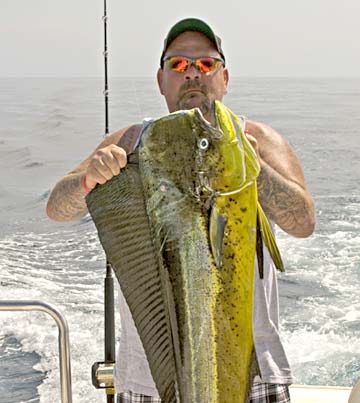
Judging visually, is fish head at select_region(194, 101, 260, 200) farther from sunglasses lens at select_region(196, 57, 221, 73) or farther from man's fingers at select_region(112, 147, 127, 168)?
sunglasses lens at select_region(196, 57, 221, 73)

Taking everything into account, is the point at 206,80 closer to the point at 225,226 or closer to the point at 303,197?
the point at 303,197

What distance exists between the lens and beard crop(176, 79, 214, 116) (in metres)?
2.00

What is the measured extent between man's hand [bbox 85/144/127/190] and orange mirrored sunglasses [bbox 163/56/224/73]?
0.54 m

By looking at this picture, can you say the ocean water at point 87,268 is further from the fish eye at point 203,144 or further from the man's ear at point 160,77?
the fish eye at point 203,144

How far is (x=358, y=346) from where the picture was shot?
7.43 metres

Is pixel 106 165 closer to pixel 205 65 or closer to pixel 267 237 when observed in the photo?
pixel 267 237

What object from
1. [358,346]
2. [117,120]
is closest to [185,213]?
[358,346]

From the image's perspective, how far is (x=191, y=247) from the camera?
1.47 m

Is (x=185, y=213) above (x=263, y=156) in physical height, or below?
below

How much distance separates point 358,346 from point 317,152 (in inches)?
386

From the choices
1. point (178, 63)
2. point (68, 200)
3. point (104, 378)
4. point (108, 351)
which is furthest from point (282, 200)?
point (108, 351)

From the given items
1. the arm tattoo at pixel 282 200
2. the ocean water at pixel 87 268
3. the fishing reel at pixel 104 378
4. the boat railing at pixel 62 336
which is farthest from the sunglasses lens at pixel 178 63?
the ocean water at pixel 87 268

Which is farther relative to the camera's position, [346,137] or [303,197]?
[346,137]

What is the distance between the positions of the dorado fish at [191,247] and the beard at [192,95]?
49cm
